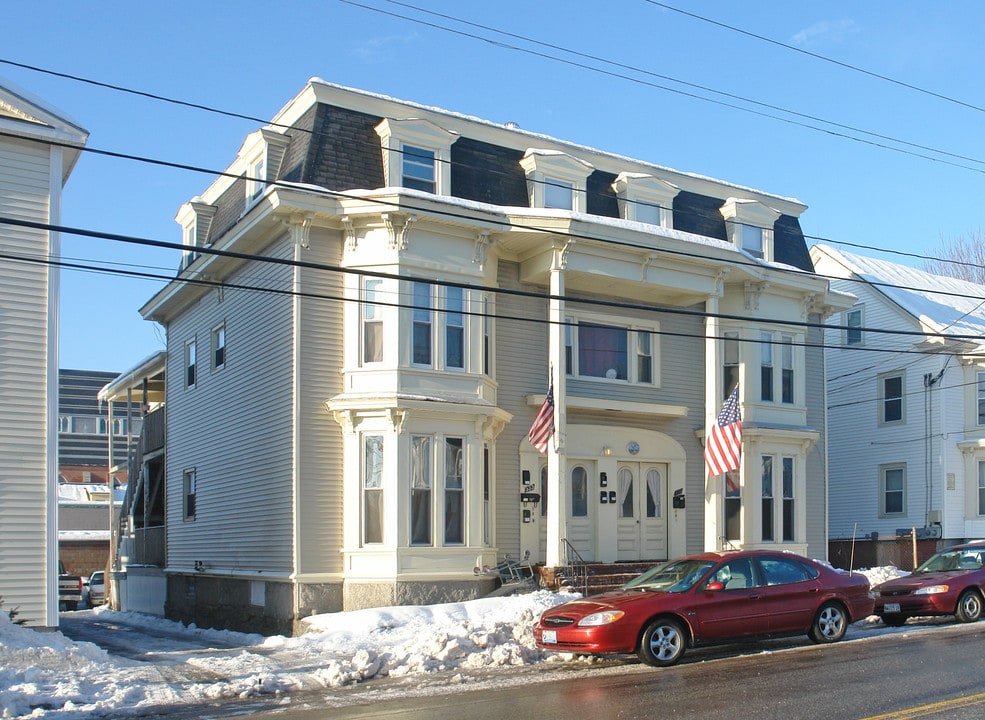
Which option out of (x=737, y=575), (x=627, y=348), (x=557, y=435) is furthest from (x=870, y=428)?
(x=737, y=575)

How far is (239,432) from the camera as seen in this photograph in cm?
2173

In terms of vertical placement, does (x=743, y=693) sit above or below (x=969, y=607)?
above

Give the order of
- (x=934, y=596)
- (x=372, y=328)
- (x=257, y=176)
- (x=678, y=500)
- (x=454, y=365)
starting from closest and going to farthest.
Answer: (x=934, y=596) < (x=372, y=328) < (x=454, y=365) < (x=257, y=176) < (x=678, y=500)

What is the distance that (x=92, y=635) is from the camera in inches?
863

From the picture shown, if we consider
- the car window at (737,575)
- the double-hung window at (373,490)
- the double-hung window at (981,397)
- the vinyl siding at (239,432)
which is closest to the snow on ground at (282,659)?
the double-hung window at (373,490)

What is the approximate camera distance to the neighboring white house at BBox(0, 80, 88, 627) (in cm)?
1560

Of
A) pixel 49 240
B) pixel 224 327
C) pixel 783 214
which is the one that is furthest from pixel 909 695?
pixel 783 214

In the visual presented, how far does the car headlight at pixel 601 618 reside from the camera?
13.2 meters

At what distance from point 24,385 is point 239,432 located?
6.23 metres

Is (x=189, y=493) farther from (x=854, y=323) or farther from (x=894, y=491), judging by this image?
(x=854, y=323)

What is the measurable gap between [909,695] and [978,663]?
2.68 m

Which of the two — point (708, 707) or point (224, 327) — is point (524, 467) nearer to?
point (224, 327)

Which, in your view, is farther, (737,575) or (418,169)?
(418,169)

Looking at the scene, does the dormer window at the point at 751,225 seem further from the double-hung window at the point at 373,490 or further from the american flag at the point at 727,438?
the double-hung window at the point at 373,490
